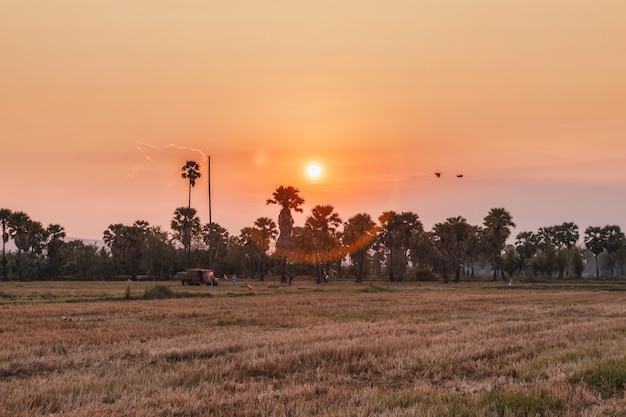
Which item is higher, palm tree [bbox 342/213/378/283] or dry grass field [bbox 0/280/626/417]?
palm tree [bbox 342/213/378/283]

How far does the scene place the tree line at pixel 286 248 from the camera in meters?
108

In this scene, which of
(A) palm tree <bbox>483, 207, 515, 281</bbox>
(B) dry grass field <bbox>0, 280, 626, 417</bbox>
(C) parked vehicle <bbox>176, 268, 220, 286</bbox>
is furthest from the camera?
(A) palm tree <bbox>483, 207, 515, 281</bbox>

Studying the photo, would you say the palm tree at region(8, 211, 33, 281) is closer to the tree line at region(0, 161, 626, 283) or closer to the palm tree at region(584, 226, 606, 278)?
the tree line at region(0, 161, 626, 283)

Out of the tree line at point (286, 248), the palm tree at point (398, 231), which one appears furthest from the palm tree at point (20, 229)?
the palm tree at point (398, 231)

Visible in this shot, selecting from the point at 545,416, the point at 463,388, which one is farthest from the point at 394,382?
the point at 545,416

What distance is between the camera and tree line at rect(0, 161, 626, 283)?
108438 millimetres

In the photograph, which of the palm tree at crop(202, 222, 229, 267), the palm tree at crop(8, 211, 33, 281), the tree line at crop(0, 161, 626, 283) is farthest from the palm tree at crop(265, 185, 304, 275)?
the palm tree at crop(8, 211, 33, 281)

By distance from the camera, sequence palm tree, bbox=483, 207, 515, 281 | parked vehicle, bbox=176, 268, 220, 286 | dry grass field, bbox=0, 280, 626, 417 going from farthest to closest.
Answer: palm tree, bbox=483, 207, 515, 281 < parked vehicle, bbox=176, 268, 220, 286 < dry grass field, bbox=0, 280, 626, 417

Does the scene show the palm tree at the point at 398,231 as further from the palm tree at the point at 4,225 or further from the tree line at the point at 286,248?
the palm tree at the point at 4,225

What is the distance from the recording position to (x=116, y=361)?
13336mm

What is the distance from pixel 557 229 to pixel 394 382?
147 meters

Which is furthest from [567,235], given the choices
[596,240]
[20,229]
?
[20,229]

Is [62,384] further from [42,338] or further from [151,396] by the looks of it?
[42,338]

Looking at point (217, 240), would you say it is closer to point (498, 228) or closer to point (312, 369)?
point (498, 228)
